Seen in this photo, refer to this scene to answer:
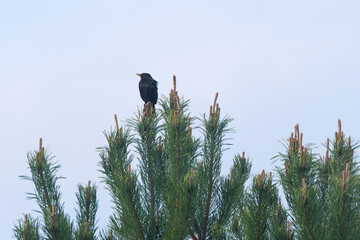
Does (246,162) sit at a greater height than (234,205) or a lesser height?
greater

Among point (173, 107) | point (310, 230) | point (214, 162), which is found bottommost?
point (310, 230)

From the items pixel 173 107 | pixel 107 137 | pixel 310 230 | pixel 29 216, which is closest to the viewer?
pixel 310 230

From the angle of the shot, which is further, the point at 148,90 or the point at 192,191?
the point at 148,90

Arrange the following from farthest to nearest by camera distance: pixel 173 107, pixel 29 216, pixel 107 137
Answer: pixel 173 107 < pixel 107 137 < pixel 29 216

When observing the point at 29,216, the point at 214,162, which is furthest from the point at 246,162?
the point at 29,216

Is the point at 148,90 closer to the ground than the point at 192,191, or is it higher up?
higher up

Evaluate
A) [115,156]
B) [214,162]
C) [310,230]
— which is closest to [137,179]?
[115,156]

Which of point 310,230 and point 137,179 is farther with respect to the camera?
point 137,179

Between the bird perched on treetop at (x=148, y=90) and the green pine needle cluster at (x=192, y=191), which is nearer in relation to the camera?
the green pine needle cluster at (x=192, y=191)

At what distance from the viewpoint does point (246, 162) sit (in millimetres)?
5867

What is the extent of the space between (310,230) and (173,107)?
7.01 feet

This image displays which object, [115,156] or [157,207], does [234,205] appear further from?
[115,156]

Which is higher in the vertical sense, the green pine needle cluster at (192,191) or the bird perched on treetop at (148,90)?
the bird perched on treetop at (148,90)

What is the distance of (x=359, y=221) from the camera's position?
5707 millimetres
